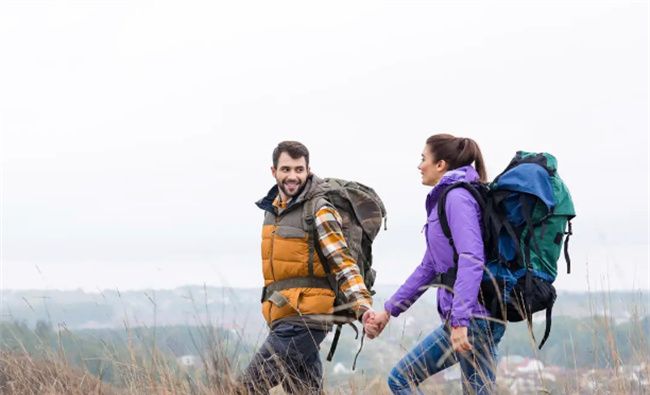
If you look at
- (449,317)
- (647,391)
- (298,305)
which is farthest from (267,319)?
(647,391)

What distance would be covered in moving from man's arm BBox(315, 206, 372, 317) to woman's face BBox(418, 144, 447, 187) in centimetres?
75

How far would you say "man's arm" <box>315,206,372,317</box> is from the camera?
4.72 meters

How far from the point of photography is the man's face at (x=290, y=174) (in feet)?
16.3

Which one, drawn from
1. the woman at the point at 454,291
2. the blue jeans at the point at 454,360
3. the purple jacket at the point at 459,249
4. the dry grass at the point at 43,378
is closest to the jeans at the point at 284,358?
the woman at the point at 454,291

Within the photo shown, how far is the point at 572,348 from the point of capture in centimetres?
450

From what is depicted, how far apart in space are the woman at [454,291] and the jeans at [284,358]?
0.57 meters

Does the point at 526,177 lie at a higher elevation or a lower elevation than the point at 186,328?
higher

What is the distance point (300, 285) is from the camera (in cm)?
482

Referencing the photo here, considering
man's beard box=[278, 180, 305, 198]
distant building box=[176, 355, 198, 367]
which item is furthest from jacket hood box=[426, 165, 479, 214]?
distant building box=[176, 355, 198, 367]

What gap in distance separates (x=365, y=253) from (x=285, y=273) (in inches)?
22.7

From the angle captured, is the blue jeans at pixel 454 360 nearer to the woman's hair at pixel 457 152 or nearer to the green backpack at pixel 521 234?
the green backpack at pixel 521 234

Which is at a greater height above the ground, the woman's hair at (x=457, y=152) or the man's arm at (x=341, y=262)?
the woman's hair at (x=457, y=152)

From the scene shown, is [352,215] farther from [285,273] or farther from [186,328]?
[186,328]

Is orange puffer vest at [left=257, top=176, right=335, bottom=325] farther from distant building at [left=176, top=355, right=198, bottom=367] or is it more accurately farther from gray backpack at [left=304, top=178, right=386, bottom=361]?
distant building at [left=176, top=355, right=198, bottom=367]
